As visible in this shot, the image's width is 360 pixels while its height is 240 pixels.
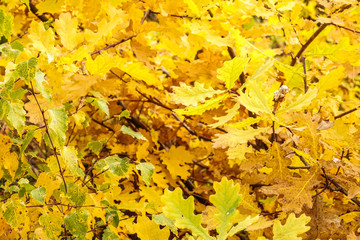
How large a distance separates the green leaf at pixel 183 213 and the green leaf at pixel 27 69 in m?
0.41

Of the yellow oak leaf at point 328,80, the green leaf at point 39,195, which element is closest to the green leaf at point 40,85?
the green leaf at point 39,195

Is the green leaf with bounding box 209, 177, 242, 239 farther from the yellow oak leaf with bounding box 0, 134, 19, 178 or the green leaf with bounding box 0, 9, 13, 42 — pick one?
the yellow oak leaf with bounding box 0, 134, 19, 178

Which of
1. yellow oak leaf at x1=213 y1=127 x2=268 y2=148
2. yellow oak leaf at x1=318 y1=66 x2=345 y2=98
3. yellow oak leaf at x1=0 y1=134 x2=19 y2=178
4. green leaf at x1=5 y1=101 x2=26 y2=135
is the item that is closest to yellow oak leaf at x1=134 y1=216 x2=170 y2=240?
yellow oak leaf at x1=213 y1=127 x2=268 y2=148

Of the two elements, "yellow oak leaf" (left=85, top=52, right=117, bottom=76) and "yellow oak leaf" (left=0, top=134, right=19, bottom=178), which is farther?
"yellow oak leaf" (left=0, top=134, right=19, bottom=178)

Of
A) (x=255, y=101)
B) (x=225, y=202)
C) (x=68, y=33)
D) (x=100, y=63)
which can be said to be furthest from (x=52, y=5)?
(x=225, y=202)

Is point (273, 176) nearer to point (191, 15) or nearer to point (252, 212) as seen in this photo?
point (252, 212)

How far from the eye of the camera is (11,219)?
3.23ft

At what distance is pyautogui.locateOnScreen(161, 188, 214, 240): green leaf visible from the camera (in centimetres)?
73

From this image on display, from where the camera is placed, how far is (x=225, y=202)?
731mm

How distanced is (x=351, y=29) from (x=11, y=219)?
1.24 metres

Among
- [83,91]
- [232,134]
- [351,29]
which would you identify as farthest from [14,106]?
[351,29]

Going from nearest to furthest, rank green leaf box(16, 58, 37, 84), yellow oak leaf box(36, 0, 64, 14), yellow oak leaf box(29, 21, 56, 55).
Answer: green leaf box(16, 58, 37, 84), yellow oak leaf box(29, 21, 56, 55), yellow oak leaf box(36, 0, 64, 14)

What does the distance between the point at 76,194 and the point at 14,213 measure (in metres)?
0.16

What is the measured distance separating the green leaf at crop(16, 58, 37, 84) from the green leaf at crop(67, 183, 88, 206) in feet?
1.14
